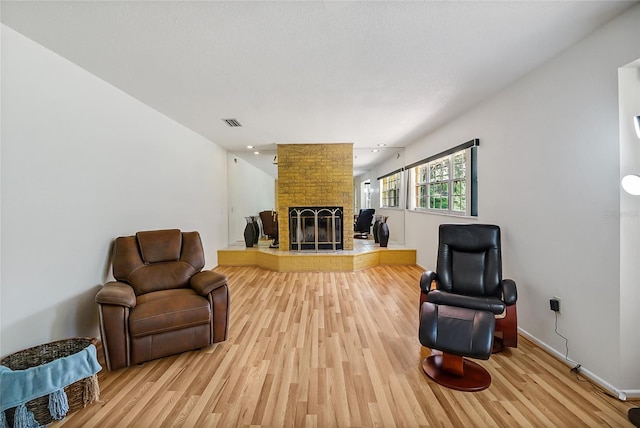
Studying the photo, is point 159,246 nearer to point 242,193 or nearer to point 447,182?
point 447,182

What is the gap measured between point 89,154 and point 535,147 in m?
4.00

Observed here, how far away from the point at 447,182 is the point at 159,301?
4.25m

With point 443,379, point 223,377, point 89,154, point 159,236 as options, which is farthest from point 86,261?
point 443,379

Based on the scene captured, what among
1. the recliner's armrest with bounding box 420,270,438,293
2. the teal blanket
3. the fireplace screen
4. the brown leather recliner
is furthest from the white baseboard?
the fireplace screen

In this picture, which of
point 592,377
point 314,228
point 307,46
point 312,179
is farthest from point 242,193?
point 592,377

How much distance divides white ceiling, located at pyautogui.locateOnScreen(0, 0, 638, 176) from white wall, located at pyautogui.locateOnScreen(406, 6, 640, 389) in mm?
214

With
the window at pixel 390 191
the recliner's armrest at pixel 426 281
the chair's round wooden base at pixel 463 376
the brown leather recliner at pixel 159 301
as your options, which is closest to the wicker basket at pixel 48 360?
the brown leather recliner at pixel 159 301

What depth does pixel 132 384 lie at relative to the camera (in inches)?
82.1

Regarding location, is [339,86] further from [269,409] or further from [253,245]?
[253,245]

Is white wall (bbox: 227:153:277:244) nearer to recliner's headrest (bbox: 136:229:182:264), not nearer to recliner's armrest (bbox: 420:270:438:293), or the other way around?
recliner's headrest (bbox: 136:229:182:264)

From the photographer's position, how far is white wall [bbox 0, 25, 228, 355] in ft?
6.40

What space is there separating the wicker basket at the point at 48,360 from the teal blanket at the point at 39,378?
5cm

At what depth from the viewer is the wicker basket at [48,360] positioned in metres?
1.67

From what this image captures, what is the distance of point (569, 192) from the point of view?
89.3 inches
